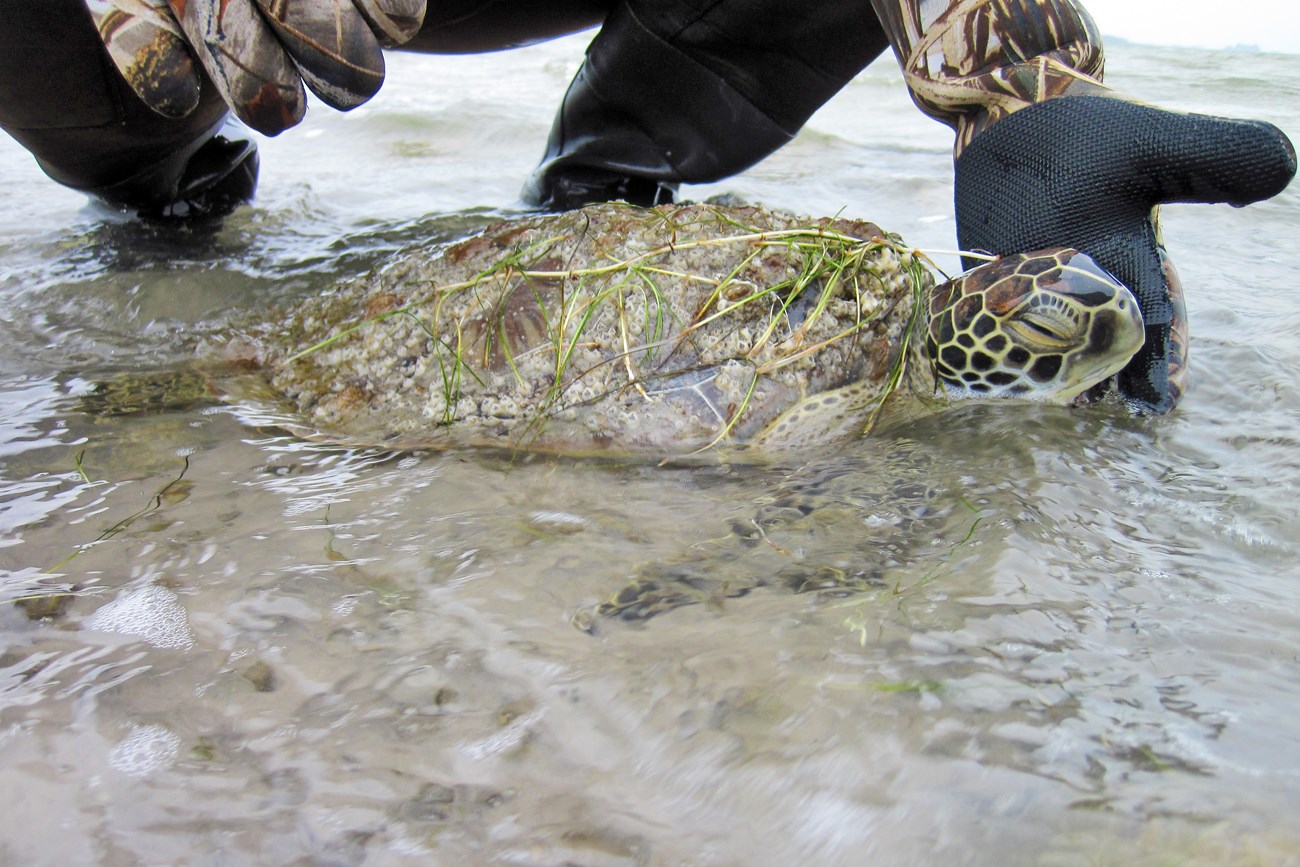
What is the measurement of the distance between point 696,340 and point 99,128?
1988mm

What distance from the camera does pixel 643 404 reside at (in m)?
1.84

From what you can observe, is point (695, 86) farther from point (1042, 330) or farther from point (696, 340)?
point (1042, 330)

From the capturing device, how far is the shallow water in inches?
35.3

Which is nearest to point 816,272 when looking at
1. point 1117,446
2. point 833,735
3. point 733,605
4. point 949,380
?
point 949,380

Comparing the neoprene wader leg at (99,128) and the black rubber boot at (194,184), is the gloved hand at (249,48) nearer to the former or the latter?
the neoprene wader leg at (99,128)

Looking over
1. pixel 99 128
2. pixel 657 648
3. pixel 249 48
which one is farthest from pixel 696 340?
pixel 99 128

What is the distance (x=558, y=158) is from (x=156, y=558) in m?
2.40

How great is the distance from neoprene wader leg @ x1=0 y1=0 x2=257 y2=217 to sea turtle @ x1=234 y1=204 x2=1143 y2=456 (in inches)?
42.8

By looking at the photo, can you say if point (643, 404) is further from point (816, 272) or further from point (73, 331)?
point (73, 331)

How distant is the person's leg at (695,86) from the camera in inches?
107

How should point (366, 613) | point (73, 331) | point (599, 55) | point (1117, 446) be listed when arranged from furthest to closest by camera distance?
point (599, 55) → point (73, 331) → point (1117, 446) → point (366, 613)

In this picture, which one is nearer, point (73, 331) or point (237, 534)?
point (237, 534)

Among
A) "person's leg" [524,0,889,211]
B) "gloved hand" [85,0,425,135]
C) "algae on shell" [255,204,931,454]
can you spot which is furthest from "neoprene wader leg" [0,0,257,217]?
"person's leg" [524,0,889,211]

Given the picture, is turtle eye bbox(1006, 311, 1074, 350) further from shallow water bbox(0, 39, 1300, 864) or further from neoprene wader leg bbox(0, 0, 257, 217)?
neoprene wader leg bbox(0, 0, 257, 217)
